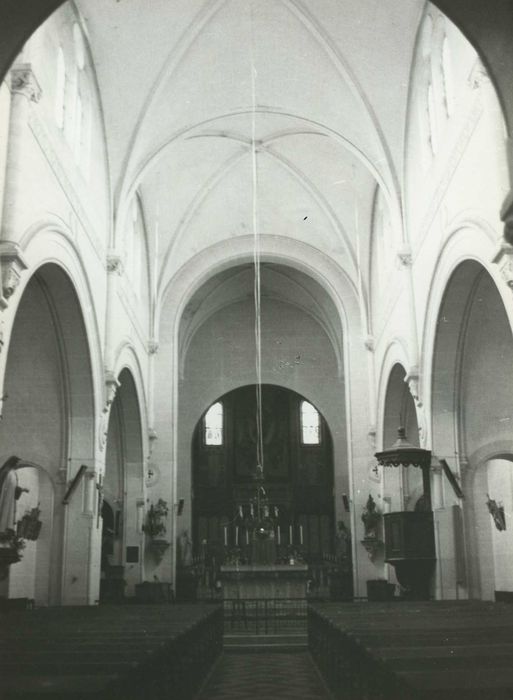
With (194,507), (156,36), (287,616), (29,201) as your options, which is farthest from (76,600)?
(194,507)

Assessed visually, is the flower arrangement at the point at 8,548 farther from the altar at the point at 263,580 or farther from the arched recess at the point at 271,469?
the arched recess at the point at 271,469

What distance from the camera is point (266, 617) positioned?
49.5ft

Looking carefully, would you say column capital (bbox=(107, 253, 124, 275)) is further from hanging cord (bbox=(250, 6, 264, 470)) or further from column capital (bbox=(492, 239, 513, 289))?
column capital (bbox=(492, 239, 513, 289))

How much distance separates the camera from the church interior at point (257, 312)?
7746mm

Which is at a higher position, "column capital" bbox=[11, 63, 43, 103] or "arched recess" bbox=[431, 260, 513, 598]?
"column capital" bbox=[11, 63, 43, 103]

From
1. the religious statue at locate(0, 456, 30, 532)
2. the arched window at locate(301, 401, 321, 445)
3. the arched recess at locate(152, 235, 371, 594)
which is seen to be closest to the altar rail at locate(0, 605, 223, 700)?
the religious statue at locate(0, 456, 30, 532)

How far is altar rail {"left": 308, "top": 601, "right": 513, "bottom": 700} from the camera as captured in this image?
4089 millimetres

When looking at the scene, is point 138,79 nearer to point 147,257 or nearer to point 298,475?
point 147,257

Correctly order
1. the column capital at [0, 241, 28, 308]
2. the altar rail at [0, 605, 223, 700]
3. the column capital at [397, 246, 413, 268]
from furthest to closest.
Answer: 1. the column capital at [397, 246, 413, 268]
2. the column capital at [0, 241, 28, 308]
3. the altar rail at [0, 605, 223, 700]

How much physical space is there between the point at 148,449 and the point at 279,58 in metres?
11.0

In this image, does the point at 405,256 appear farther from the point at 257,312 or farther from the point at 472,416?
the point at 257,312

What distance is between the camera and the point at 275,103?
61.5 feet

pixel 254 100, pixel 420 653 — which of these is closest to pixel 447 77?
pixel 254 100

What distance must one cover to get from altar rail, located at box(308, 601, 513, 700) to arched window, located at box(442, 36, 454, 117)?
25.3 feet
